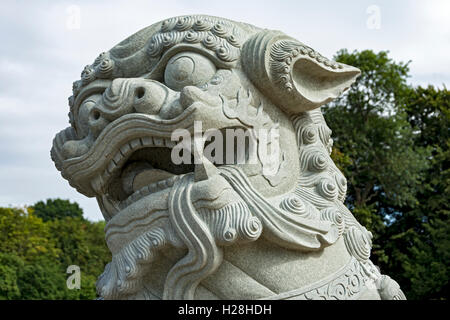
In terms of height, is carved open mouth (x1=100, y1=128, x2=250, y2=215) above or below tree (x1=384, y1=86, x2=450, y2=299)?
below

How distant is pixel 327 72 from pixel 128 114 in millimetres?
1542

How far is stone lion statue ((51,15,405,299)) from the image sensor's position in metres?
3.93

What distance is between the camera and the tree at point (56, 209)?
4081 centimetres

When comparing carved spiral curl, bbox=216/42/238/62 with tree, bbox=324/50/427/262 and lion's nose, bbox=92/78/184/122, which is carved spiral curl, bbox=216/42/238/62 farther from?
tree, bbox=324/50/427/262

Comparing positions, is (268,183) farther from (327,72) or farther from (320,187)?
(327,72)

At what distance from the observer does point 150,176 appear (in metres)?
4.36

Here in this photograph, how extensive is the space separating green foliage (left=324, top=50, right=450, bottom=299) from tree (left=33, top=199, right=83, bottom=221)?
2635cm

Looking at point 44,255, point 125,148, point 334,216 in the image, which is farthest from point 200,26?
point 44,255

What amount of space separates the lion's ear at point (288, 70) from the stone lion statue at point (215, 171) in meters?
0.01

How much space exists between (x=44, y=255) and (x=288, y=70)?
78.8 feet

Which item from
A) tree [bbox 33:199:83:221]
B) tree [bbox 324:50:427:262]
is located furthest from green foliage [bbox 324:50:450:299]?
tree [bbox 33:199:83:221]

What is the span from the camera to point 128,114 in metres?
4.16

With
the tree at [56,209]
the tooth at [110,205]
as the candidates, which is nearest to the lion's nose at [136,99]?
the tooth at [110,205]
